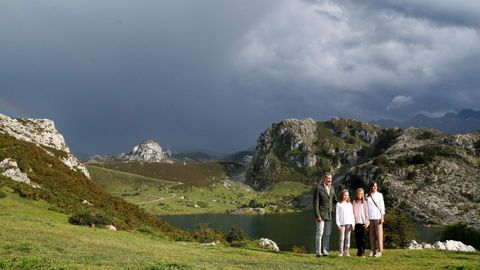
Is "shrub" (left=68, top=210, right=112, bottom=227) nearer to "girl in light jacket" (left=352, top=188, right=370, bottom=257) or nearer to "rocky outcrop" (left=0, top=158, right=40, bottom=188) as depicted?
"rocky outcrop" (left=0, top=158, right=40, bottom=188)

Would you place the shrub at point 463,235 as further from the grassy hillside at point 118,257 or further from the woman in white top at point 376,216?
the woman in white top at point 376,216

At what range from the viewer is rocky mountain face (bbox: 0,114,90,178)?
6856 centimetres

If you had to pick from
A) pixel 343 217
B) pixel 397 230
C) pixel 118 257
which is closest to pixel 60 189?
pixel 118 257

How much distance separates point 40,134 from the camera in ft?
266

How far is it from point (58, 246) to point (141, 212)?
33132mm

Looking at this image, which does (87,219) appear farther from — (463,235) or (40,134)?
(463,235)

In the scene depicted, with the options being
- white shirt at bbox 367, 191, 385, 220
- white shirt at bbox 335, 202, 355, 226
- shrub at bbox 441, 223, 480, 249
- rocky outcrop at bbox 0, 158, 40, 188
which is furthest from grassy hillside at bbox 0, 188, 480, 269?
shrub at bbox 441, 223, 480, 249

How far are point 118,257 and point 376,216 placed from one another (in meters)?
15.2

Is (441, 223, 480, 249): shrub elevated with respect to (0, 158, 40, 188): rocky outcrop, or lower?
lower

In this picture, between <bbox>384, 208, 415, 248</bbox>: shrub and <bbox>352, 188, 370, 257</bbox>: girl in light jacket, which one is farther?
<bbox>384, 208, 415, 248</bbox>: shrub

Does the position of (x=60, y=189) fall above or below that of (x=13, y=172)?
below

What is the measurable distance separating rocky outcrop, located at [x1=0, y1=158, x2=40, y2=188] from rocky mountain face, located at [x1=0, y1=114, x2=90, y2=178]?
47.4 ft

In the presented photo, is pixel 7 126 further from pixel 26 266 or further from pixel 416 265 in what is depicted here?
pixel 416 265

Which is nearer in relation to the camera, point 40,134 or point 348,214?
point 348,214
